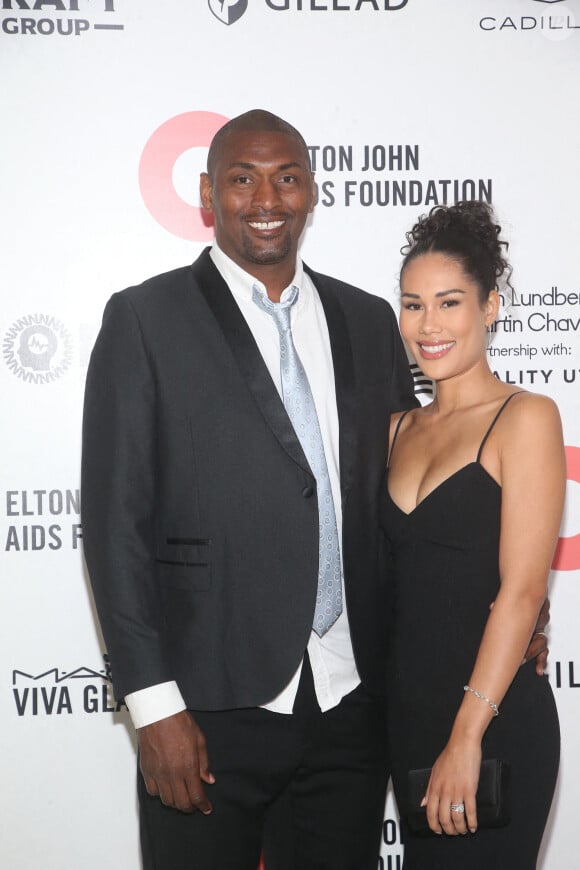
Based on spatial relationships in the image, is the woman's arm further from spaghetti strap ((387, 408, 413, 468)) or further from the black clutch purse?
spaghetti strap ((387, 408, 413, 468))

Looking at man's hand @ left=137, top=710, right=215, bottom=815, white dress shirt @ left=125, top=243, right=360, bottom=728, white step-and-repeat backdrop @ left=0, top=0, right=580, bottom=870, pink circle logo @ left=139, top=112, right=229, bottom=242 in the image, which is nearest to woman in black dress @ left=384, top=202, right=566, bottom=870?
white dress shirt @ left=125, top=243, right=360, bottom=728

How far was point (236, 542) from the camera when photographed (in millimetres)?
1941

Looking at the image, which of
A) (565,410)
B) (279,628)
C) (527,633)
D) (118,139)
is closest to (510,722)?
(527,633)

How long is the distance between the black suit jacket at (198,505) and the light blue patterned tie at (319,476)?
53mm

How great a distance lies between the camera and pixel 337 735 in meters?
2.06

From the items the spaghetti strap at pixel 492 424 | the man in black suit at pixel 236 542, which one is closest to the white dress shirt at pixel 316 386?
the man in black suit at pixel 236 542

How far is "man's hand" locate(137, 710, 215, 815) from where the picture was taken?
1.86m

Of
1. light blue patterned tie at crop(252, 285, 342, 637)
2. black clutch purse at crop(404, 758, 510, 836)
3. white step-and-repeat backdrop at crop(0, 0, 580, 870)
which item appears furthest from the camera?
white step-and-repeat backdrop at crop(0, 0, 580, 870)

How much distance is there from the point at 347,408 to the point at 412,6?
149 centimetres

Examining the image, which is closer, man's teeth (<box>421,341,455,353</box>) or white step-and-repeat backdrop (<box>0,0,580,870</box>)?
man's teeth (<box>421,341,455,353</box>)

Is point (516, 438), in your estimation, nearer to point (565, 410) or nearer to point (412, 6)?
point (565, 410)

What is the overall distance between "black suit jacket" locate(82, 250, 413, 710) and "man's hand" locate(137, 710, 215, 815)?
8cm

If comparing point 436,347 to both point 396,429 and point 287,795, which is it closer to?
point 396,429

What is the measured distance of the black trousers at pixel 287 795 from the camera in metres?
1.98
